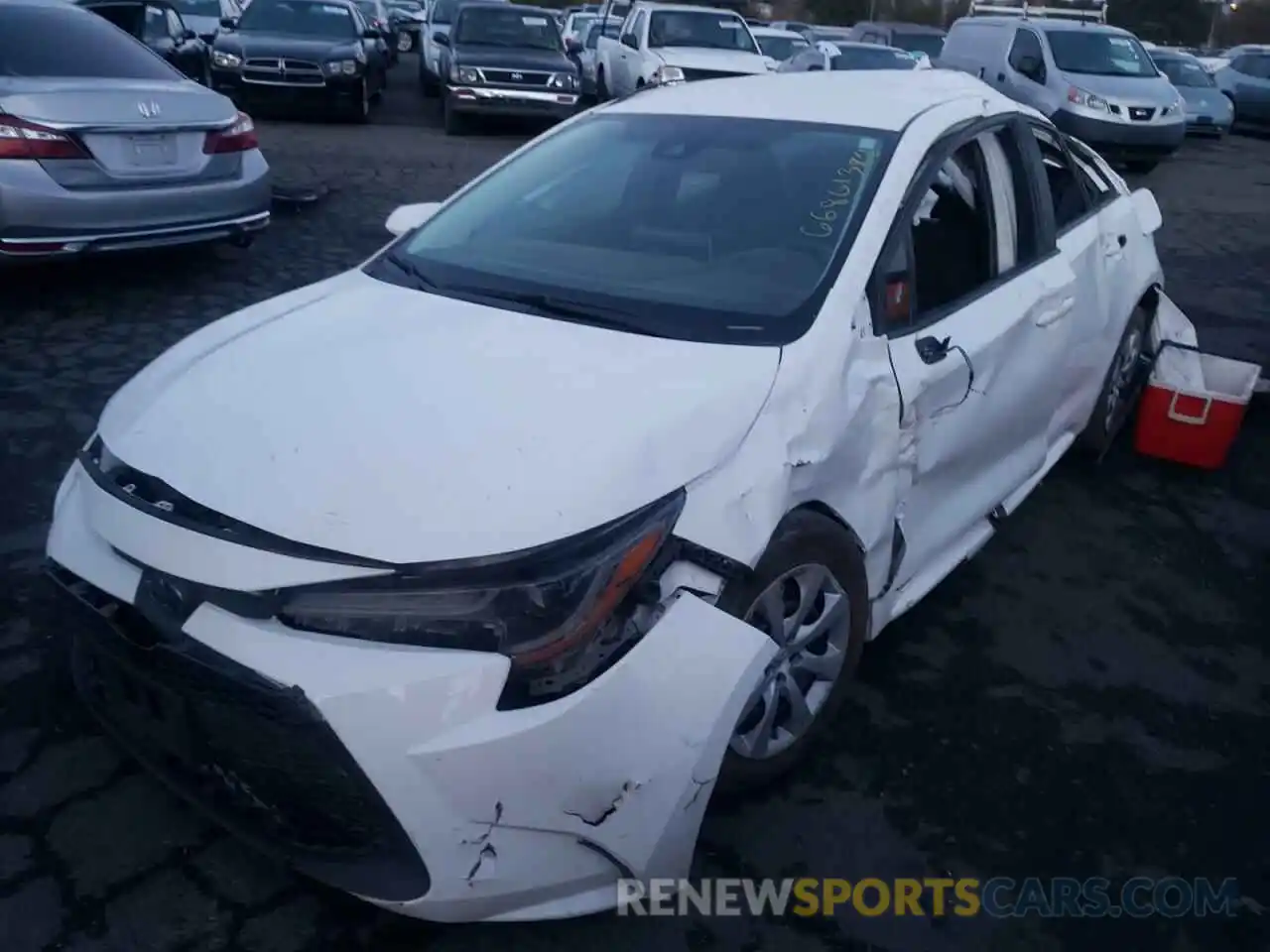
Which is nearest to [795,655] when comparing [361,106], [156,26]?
[156,26]

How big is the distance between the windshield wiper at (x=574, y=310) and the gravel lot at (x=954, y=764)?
1219 millimetres

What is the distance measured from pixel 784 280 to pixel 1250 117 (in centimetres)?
2266

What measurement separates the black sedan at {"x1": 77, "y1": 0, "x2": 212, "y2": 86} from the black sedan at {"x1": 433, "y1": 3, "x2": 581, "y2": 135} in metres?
3.14

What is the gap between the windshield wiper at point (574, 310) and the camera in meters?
2.88

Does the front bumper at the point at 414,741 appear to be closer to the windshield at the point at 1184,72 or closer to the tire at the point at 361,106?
the tire at the point at 361,106

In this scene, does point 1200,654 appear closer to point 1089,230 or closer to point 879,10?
Result: point 1089,230

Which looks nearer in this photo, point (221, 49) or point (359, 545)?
point (359, 545)

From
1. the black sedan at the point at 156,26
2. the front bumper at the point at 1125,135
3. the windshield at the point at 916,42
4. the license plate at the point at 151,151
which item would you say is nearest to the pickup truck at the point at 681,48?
the front bumper at the point at 1125,135

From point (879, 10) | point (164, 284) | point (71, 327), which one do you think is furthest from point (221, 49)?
point (879, 10)

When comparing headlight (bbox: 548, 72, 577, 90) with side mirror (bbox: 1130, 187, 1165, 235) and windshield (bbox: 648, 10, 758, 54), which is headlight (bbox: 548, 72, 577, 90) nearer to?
windshield (bbox: 648, 10, 758, 54)

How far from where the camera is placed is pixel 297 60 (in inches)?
534

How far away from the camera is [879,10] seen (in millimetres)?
49812

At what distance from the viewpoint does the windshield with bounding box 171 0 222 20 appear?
56.0 ft

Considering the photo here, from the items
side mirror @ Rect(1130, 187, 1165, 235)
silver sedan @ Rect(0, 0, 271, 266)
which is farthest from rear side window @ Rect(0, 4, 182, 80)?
side mirror @ Rect(1130, 187, 1165, 235)
